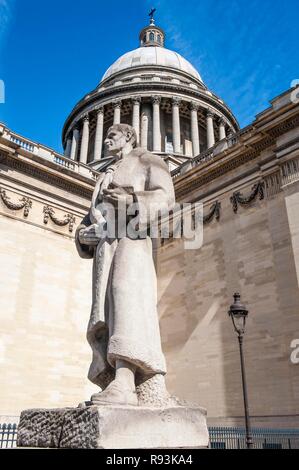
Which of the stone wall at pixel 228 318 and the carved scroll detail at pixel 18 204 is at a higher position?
the carved scroll detail at pixel 18 204

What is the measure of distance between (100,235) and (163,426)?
192cm

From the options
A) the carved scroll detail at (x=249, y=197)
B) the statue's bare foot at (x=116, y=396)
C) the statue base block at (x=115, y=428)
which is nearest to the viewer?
the statue base block at (x=115, y=428)

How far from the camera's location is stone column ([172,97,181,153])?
117 feet

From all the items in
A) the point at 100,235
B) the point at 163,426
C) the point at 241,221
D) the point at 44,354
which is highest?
the point at 241,221

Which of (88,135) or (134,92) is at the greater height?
(134,92)

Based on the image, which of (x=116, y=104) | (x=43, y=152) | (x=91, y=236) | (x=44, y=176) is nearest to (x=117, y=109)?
(x=116, y=104)

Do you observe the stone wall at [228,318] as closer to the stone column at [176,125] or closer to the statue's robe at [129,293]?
the statue's robe at [129,293]

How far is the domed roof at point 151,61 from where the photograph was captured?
4531 centimetres

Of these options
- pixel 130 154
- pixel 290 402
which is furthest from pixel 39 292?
pixel 130 154

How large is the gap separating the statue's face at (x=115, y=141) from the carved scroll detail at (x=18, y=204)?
1547 centimetres

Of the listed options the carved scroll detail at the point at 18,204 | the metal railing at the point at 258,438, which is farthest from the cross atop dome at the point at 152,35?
the metal railing at the point at 258,438

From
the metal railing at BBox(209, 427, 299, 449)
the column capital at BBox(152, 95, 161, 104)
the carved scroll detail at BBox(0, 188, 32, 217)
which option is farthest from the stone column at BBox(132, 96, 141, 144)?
the metal railing at BBox(209, 427, 299, 449)
